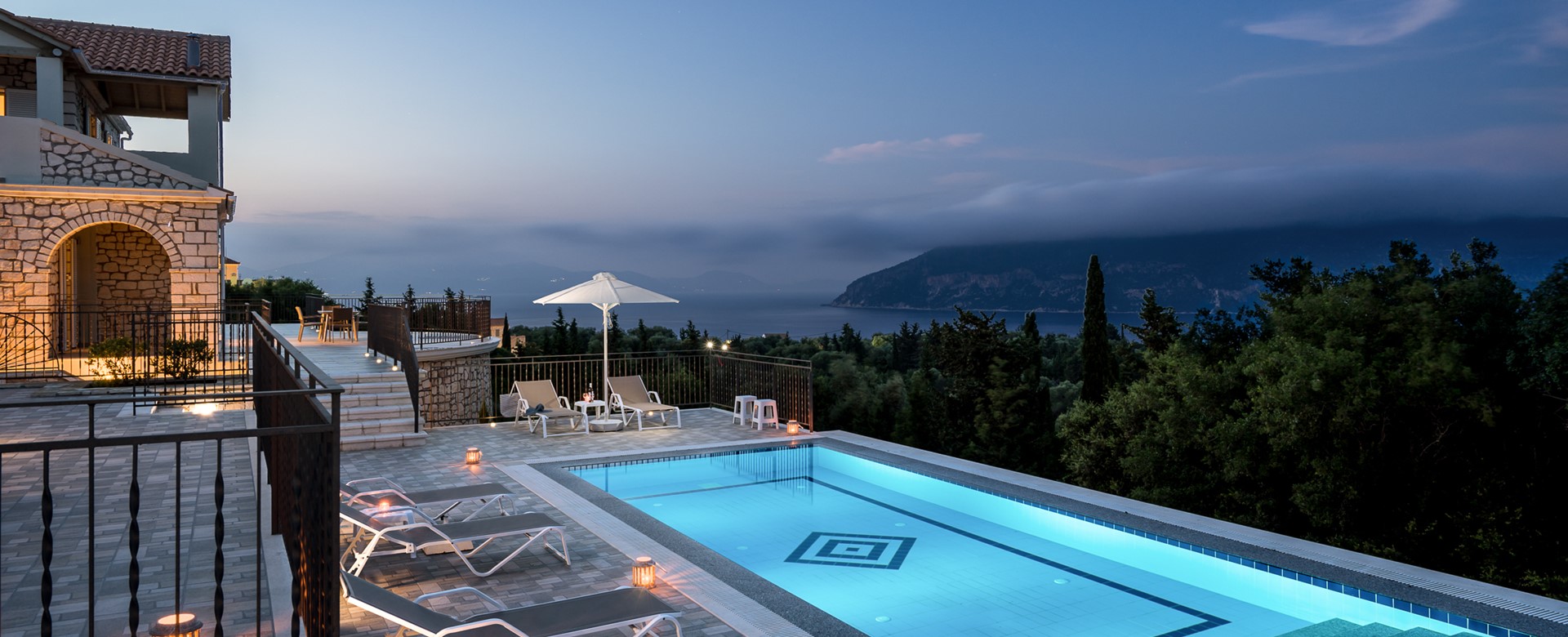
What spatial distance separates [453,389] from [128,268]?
7630 mm

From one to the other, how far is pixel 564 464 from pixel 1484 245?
1330 cm

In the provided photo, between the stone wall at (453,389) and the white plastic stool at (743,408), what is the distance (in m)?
4.97

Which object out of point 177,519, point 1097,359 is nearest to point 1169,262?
point 1097,359

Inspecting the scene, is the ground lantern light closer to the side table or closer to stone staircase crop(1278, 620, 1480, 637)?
stone staircase crop(1278, 620, 1480, 637)

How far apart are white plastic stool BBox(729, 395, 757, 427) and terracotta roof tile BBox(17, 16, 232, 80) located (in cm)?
1131

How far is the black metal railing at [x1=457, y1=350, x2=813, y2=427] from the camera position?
13273 millimetres

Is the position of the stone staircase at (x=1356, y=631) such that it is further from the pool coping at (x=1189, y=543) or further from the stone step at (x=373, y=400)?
the stone step at (x=373, y=400)

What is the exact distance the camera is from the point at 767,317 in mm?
133750

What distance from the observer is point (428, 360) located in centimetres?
1585

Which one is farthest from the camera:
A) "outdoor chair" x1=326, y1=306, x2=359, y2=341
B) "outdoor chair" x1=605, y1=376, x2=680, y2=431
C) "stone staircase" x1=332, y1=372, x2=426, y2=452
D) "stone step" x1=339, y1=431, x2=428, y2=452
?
"outdoor chair" x1=326, y1=306, x2=359, y2=341

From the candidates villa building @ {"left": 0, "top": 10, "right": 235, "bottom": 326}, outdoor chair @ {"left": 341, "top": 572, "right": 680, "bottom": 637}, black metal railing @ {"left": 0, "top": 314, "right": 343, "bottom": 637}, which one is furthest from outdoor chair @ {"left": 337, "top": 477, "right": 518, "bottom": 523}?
villa building @ {"left": 0, "top": 10, "right": 235, "bottom": 326}

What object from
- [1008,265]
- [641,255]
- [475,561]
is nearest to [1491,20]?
[475,561]

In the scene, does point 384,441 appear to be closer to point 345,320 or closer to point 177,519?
point 345,320

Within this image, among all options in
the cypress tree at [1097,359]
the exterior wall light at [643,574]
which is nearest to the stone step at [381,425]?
the exterior wall light at [643,574]
